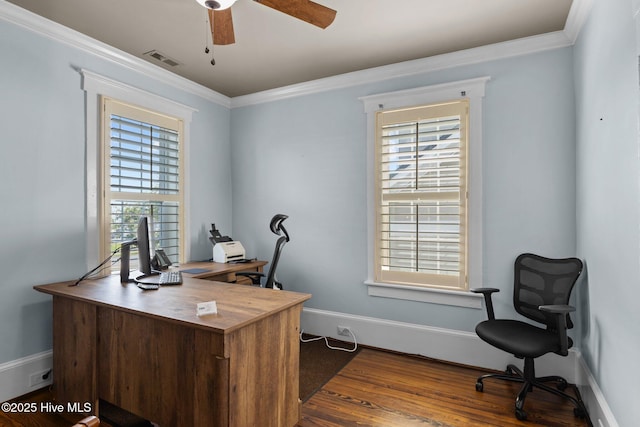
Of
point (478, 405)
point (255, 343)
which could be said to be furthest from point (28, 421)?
point (478, 405)

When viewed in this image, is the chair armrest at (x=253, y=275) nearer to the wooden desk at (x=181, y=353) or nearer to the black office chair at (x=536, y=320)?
the wooden desk at (x=181, y=353)

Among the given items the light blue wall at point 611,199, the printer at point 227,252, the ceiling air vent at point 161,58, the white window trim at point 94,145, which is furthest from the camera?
the printer at point 227,252

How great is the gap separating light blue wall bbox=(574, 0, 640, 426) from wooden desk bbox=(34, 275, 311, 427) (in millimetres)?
1613

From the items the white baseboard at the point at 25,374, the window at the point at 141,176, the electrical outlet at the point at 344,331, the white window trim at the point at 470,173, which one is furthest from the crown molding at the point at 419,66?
the white baseboard at the point at 25,374

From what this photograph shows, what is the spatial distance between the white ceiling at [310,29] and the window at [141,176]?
23.0 inches

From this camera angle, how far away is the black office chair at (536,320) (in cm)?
215

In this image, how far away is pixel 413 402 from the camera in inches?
92.7

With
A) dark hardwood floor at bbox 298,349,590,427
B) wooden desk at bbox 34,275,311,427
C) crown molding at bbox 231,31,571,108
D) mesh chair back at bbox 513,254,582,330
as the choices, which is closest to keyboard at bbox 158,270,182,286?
wooden desk at bbox 34,275,311,427

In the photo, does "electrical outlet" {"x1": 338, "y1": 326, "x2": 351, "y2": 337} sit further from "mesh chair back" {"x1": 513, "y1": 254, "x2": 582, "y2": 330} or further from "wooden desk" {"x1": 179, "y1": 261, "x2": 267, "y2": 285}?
"mesh chair back" {"x1": 513, "y1": 254, "x2": 582, "y2": 330}

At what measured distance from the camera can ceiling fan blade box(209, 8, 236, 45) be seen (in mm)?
1996

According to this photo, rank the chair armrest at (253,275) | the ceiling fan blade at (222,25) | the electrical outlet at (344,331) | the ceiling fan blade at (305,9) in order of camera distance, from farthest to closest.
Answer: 1. the electrical outlet at (344,331)
2. the chair armrest at (253,275)
3. the ceiling fan blade at (222,25)
4. the ceiling fan blade at (305,9)

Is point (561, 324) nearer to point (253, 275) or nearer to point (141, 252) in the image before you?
point (253, 275)

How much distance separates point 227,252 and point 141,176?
43.6 inches

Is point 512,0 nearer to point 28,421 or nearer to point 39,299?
point 39,299
